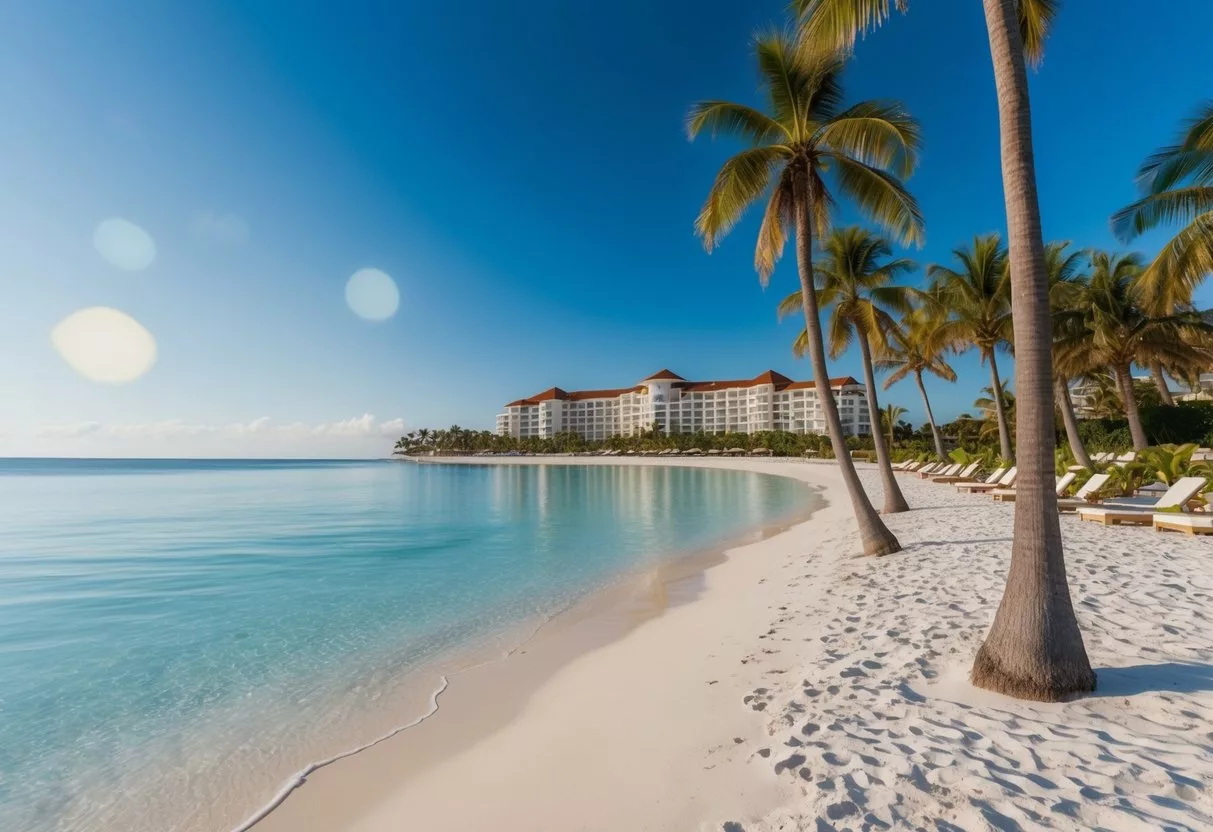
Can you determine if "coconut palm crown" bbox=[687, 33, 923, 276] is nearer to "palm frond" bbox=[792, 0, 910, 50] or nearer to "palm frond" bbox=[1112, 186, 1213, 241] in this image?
"palm frond" bbox=[792, 0, 910, 50]

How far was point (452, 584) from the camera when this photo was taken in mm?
9258

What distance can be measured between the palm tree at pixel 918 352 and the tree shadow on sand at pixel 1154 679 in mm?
17865

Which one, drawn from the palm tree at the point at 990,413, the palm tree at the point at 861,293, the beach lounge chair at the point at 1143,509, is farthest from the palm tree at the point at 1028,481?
the palm tree at the point at 990,413

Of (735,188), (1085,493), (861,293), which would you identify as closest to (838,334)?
(861,293)

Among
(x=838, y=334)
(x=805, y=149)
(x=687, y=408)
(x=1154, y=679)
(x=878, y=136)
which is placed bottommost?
(x=1154, y=679)

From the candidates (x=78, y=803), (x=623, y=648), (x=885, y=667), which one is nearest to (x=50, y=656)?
(x=78, y=803)

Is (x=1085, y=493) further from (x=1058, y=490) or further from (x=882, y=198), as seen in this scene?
(x=882, y=198)

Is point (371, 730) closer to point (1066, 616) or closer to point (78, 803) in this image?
point (78, 803)

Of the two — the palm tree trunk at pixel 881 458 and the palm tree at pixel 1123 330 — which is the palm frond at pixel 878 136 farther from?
the palm tree at pixel 1123 330

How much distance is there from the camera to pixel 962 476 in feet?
65.7

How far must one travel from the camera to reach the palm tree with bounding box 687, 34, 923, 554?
27.5 feet

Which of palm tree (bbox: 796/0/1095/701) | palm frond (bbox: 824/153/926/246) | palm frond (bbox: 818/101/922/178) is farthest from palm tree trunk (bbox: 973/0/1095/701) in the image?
palm frond (bbox: 824/153/926/246)

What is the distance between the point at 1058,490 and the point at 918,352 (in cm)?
1422

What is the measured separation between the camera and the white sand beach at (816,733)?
2.50 metres
